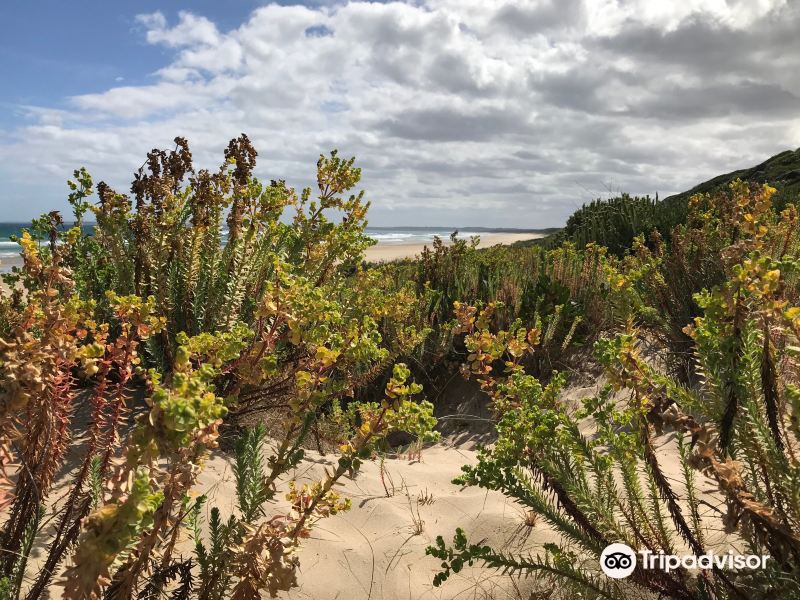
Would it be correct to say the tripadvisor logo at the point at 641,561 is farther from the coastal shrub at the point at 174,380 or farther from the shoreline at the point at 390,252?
the shoreline at the point at 390,252

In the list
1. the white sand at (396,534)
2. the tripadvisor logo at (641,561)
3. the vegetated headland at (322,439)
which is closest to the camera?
the vegetated headland at (322,439)

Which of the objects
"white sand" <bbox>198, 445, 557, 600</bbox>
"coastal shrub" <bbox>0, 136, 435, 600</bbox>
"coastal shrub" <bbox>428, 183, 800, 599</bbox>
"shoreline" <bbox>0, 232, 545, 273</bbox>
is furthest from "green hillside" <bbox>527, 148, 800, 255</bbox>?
"coastal shrub" <bbox>428, 183, 800, 599</bbox>

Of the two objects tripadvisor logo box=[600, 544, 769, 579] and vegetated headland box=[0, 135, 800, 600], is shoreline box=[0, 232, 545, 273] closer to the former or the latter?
vegetated headland box=[0, 135, 800, 600]

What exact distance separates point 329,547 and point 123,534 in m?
1.31

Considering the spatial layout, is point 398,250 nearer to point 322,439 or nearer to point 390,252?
point 390,252

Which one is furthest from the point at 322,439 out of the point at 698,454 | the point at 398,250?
the point at 398,250

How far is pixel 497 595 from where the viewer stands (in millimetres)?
1911

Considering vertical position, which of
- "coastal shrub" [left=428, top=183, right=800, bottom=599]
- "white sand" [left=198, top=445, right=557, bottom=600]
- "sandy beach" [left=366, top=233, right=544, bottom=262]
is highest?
"sandy beach" [left=366, top=233, right=544, bottom=262]

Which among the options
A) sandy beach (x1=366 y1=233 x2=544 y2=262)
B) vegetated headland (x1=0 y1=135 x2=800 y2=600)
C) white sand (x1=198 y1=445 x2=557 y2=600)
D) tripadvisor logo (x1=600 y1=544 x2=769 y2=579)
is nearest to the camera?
vegetated headland (x1=0 y1=135 x2=800 y2=600)

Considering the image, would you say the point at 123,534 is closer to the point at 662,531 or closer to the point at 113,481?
the point at 113,481

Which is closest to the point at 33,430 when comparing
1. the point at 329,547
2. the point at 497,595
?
the point at 329,547

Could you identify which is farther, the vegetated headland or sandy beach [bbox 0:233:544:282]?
sandy beach [bbox 0:233:544:282]

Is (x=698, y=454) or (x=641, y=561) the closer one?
(x=698, y=454)

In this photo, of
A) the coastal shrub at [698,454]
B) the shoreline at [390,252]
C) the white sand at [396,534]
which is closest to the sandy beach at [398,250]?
the shoreline at [390,252]
